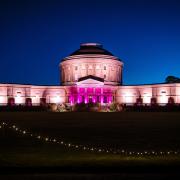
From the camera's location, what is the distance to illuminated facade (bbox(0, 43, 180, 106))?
97.6 m

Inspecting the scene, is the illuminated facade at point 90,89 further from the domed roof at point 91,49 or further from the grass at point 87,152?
the grass at point 87,152

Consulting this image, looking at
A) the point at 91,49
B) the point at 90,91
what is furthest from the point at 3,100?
the point at 91,49

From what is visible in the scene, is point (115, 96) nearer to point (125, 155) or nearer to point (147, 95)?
point (147, 95)

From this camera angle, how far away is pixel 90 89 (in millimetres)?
99312

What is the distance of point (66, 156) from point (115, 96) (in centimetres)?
8827

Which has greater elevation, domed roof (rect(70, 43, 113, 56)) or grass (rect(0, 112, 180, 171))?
domed roof (rect(70, 43, 113, 56))

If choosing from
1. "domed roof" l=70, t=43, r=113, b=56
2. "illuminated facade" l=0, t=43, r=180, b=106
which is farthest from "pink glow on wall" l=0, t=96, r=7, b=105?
"domed roof" l=70, t=43, r=113, b=56

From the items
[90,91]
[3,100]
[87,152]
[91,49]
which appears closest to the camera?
[87,152]

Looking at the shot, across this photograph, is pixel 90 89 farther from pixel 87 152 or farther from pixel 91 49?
pixel 87 152

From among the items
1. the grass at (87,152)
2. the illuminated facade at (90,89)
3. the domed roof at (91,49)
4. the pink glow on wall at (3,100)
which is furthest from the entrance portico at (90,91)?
the grass at (87,152)

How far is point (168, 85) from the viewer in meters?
96.2

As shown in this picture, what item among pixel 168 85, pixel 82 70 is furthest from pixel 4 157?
pixel 82 70

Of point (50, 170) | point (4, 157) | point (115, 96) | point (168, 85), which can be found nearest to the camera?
point (50, 170)

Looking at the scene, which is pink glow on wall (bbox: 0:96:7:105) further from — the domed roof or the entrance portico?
the domed roof
